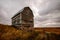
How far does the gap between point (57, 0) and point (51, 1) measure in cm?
62

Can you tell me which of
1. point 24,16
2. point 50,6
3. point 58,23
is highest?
point 50,6

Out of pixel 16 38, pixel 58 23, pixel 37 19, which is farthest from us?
pixel 37 19

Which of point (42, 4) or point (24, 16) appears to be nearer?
point (42, 4)

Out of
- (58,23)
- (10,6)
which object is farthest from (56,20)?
(10,6)

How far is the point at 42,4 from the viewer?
1191cm

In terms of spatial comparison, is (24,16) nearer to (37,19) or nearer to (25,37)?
(37,19)

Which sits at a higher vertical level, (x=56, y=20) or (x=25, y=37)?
(x=56, y=20)

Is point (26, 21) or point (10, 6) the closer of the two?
point (10, 6)

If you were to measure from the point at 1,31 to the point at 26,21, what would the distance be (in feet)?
10.4

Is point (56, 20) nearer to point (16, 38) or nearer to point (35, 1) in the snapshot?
point (35, 1)

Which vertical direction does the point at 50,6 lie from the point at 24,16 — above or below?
above

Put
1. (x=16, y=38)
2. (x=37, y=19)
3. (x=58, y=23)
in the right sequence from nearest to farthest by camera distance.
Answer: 1. (x=16, y=38)
2. (x=58, y=23)
3. (x=37, y=19)

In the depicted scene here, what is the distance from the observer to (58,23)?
11.5 meters

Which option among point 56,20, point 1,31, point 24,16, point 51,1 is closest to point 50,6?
point 51,1
